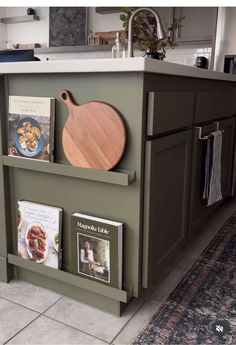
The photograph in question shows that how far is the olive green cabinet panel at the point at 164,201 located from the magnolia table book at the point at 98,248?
116 mm

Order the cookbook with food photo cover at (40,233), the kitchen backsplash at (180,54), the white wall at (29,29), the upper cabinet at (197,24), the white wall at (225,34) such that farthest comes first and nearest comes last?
the white wall at (29,29) < the kitchen backsplash at (180,54) < the upper cabinet at (197,24) < the white wall at (225,34) < the cookbook with food photo cover at (40,233)

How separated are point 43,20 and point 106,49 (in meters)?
1.30

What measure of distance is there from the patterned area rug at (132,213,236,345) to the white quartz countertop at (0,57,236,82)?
103 cm

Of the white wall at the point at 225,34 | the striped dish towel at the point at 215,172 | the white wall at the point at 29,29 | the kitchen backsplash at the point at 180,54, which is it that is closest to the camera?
the striped dish towel at the point at 215,172

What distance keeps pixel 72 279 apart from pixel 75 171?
497 millimetres

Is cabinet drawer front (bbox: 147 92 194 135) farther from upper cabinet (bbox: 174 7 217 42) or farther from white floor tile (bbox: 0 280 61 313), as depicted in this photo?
upper cabinet (bbox: 174 7 217 42)

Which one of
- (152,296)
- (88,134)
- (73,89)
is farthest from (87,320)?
(73,89)

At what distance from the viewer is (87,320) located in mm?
Result: 1475

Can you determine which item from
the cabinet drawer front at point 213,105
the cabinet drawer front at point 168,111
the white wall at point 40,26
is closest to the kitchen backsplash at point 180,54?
the white wall at point 40,26

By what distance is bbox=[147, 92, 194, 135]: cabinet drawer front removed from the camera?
51.8 inches

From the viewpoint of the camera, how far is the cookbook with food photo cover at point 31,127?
1.48m

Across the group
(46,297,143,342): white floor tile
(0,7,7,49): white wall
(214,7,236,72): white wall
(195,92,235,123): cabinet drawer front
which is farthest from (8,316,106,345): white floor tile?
(0,7,7,49): white wall

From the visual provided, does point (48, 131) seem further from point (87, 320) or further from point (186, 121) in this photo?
point (87, 320)

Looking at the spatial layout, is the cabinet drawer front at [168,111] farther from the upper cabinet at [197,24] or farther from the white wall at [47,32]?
the white wall at [47,32]
